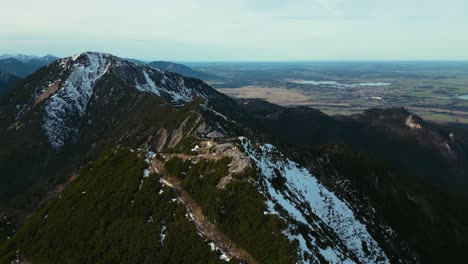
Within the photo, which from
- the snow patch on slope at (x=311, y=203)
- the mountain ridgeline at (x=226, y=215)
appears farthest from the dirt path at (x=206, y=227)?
the snow patch on slope at (x=311, y=203)

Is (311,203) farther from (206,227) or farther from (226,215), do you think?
(206,227)

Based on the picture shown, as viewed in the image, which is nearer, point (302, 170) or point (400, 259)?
point (400, 259)

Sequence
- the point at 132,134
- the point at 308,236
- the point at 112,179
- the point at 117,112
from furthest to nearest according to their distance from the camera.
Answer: the point at 117,112
the point at 132,134
the point at 112,179
the point at 308,236

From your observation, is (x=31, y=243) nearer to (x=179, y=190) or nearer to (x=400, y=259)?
(x=179, y=190)

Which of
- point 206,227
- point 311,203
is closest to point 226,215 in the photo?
point 206,227

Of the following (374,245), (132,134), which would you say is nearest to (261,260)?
(374,245)

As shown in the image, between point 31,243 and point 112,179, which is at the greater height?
point 112,179
